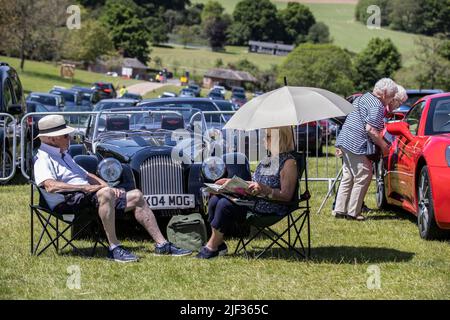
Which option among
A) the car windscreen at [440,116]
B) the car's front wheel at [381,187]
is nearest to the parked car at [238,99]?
the car's front wheel at [381,187]

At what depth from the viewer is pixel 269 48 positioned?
570 feet

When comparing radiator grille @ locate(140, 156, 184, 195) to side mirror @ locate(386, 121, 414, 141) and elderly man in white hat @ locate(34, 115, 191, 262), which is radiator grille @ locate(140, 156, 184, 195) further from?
side mirror @ locate(386, 121, 414, 141)

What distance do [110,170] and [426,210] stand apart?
3.38 meters

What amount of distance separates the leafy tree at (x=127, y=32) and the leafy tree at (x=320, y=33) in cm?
3037

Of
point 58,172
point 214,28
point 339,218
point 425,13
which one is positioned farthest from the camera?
point 214,28

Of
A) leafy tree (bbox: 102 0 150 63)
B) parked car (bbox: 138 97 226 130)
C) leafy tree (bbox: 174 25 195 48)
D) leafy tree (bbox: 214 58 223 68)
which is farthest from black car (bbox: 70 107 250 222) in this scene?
leafy tree (bbox: 174 25 195 48)

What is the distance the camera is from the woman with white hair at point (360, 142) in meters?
10.5

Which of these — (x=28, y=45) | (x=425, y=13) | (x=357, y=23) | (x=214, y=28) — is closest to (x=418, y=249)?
(x=28, y=45)

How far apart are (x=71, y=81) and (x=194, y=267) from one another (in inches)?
3114

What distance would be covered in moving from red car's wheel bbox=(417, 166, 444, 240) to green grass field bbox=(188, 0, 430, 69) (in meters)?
96.2

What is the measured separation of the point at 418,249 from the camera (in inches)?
339

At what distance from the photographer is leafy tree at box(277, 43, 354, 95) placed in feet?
354

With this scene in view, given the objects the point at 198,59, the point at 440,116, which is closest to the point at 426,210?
the point at 440,116
